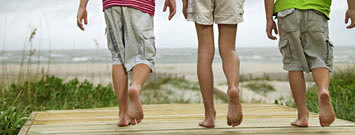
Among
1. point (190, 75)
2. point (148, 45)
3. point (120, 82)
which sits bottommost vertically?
point (190, 75)

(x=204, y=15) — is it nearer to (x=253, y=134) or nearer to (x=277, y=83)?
(x=253, y=134)

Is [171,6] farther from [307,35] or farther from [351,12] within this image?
[351,12]

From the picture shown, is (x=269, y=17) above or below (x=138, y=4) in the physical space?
below

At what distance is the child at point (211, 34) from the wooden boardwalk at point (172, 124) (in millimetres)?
228

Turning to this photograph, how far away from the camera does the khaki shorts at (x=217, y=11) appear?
2420mm

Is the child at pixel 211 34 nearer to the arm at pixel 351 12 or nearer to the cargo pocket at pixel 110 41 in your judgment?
the cargo pocket at pixel 110 41

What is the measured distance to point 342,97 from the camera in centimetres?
446

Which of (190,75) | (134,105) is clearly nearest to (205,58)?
(134,105)

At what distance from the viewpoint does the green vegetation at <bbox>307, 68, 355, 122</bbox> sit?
371 centimetres

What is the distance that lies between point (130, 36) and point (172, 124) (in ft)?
2.58

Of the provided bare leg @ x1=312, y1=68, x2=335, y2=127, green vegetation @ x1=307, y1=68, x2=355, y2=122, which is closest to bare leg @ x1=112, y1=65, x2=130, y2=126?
bare leg @ x1=312, y1=68, x2=335, y2=127

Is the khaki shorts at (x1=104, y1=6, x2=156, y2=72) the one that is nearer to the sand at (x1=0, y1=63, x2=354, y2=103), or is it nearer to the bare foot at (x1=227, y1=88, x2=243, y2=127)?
the bare foot at (x1=227, y1=88, x2=243, y2=127)

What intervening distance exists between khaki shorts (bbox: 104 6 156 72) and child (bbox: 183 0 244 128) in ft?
1.14

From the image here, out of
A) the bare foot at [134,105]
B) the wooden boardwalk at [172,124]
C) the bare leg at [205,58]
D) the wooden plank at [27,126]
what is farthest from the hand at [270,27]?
the wooden plank at [27,126]
